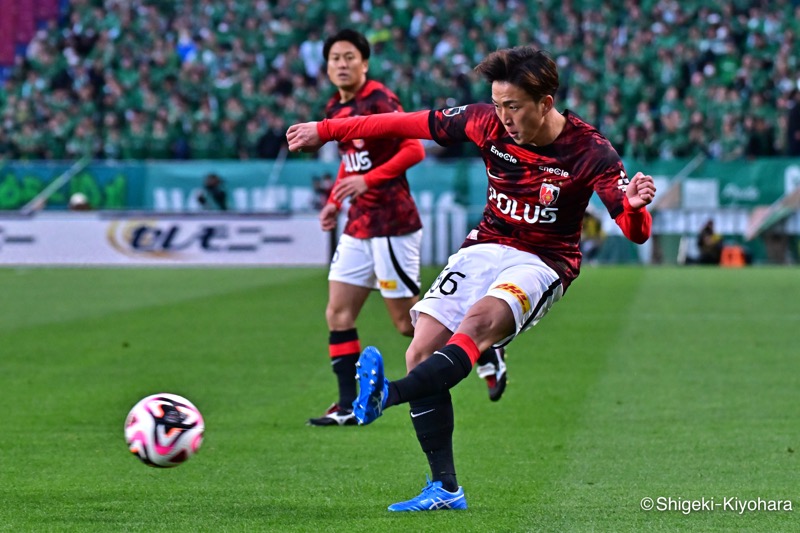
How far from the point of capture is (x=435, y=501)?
568 cm

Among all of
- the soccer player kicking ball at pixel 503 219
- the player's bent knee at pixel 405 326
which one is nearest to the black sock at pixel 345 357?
the player's bent knee at pixel 405 326

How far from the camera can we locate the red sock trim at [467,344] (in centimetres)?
564

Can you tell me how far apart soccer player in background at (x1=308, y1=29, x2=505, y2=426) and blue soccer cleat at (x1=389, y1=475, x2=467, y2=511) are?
2618mm

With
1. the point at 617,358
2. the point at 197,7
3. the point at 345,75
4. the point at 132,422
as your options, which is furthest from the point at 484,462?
the point at 197,7

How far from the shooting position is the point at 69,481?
A: 6.38 metres

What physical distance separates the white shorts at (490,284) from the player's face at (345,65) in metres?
2.56

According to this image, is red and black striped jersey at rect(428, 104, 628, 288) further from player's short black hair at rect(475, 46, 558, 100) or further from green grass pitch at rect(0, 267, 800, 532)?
green grass pitch at rect(0, 267, 800, 532)

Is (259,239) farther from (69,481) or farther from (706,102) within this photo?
(69,481)

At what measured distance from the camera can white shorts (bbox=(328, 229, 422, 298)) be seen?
8648mm

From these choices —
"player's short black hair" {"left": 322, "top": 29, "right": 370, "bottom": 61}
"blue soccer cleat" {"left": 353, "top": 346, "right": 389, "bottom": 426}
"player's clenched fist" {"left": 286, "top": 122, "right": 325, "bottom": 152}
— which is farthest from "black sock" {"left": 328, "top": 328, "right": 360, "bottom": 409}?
"blue soccer cleat" {"left": 353, "top": 346, "right": 389, "bottom": 426}

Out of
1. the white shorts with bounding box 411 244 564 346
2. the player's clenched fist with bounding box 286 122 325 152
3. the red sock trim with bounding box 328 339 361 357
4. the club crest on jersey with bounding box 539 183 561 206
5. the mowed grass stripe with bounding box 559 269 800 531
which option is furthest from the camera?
A: the red sock trim with bounding box 328 339 361 357

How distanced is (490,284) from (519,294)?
0.80ft

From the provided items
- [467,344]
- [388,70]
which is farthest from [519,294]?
[388,70]

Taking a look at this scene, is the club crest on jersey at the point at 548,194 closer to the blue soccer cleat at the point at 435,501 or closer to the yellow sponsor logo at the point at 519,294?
the yellow sponsor logo at the point at 519,294
